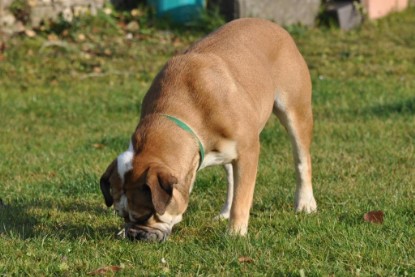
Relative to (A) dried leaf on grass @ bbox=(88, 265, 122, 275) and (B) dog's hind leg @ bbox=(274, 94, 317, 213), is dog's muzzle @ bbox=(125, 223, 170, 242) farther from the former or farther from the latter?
(B) dog's hind leg @ bbox=(274, 94, 317, 213)

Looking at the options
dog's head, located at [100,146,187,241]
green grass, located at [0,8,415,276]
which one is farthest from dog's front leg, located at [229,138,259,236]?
dog's head, located at [100,146,187,241]

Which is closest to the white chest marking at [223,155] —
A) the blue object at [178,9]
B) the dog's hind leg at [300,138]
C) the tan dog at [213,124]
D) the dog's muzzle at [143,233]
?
the tan dog at [213,124]

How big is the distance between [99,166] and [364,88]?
4755mm

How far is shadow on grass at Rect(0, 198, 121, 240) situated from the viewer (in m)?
6.53

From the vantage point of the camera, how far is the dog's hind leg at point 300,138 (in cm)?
721

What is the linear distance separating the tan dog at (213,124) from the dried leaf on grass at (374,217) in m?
0.62

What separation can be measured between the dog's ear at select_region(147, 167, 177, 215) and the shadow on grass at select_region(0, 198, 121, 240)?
96cm

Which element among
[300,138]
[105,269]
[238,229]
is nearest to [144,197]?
[105,269]

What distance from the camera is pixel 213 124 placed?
6.17 metres

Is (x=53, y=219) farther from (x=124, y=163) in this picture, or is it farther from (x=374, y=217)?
(x=374, y=217)

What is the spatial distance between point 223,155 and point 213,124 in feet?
0.84

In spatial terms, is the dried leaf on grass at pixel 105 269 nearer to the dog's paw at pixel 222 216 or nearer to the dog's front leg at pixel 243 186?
the dog's front leg at pixel 243 186

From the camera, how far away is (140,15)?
634 inches

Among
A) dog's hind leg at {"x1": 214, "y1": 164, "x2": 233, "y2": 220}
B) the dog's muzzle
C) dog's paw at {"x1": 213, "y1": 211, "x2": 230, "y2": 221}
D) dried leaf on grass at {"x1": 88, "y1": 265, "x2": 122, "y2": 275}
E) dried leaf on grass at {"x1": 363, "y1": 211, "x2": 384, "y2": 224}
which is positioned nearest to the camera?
dried leaf on grass at {"x1": 88, "y1": 265, "x2": 122, "y2": 275}
